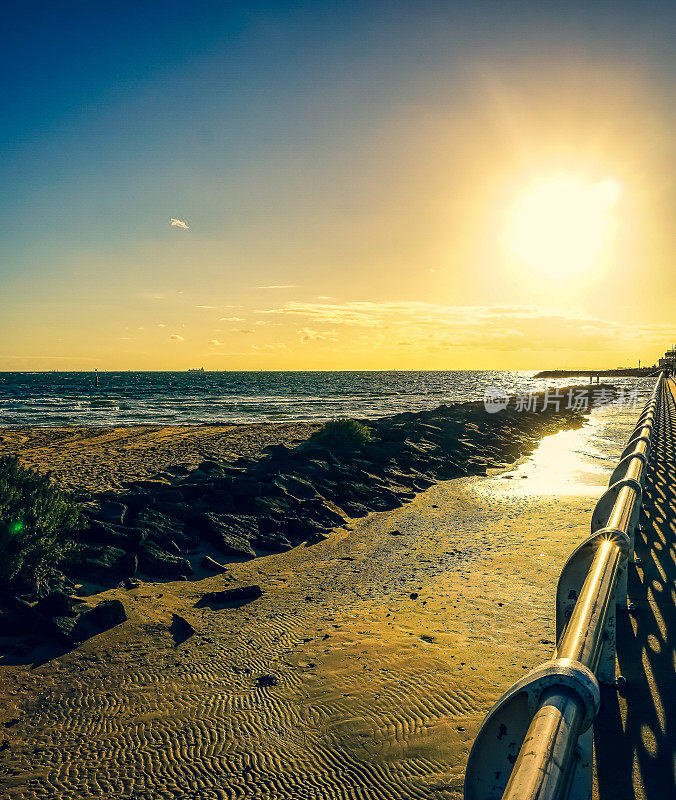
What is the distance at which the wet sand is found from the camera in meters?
3.65

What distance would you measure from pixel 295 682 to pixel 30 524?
363 cm

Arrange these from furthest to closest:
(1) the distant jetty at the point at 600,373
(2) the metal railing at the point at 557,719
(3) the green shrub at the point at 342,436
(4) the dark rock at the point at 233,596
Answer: (1) the distant jetty at the point at 600,373
(3) the green shrub at the point at 342,436
(4) the dark rock at the point at 233,596
(2) the metal railing at the point at 557,719

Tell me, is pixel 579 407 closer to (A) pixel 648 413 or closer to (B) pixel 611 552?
(A) pixel 648 413

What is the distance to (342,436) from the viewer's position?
16391 mm

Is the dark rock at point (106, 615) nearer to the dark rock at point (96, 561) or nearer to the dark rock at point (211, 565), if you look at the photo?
the dark rock at point (96, 561)

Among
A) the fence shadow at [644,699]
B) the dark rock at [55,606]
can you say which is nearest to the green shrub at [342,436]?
the dark rock at [55,606]

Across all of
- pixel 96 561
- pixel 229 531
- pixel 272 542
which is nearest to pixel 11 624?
pixel 96 561

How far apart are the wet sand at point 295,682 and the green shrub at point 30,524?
0.89 m

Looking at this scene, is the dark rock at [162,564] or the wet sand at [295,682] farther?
the dark rock at [162,564]

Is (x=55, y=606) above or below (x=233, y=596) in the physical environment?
above

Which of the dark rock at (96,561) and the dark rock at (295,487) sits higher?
the dark rock at (295,487)

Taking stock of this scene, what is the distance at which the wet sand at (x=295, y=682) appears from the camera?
12.0 feet

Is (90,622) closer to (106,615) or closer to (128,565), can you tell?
(106,615)

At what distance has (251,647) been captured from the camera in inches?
209
